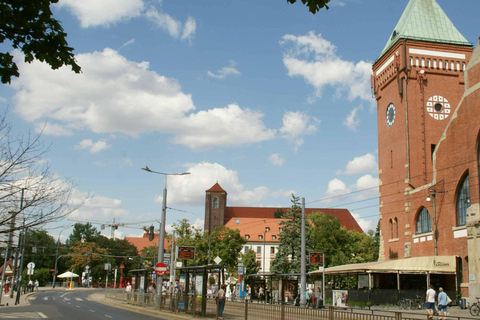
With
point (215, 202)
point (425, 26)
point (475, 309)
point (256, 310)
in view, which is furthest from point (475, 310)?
point (215, 202)

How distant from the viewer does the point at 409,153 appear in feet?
147

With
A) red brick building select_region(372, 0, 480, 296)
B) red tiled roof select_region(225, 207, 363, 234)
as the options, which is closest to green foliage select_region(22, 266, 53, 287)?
red tiled roof select_region(225, 207, 363, 234)

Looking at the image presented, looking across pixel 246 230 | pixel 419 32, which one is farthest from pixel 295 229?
pixel 246 230

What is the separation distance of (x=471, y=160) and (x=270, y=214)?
4473 inches

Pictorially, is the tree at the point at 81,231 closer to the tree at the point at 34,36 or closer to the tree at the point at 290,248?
the tree at the point at 290,248

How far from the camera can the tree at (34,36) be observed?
5.45m

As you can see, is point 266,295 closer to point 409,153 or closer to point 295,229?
point 409,153

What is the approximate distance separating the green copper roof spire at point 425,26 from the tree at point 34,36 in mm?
47192

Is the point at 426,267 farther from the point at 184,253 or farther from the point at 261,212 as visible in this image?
the point at 261,212

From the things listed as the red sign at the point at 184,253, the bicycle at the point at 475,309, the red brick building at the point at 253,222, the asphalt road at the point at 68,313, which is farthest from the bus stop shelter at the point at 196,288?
the red brick building at the point at 253,222

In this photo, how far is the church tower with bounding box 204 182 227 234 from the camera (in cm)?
12888

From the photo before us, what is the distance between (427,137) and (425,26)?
12.6 m

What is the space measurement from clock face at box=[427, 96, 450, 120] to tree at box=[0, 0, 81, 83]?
45202mm

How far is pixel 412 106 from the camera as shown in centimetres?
4578
